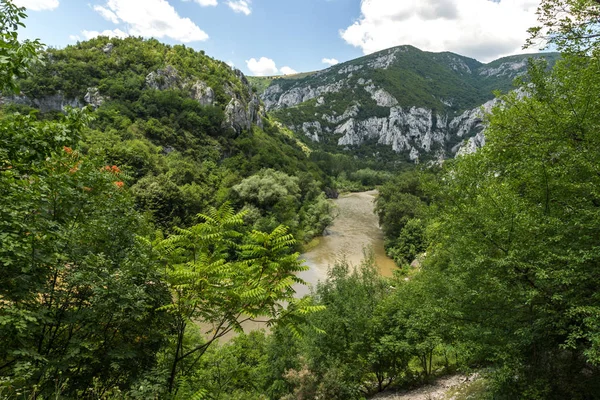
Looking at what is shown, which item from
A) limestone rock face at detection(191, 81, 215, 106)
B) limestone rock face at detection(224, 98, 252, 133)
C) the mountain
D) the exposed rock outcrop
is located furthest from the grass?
the mountain

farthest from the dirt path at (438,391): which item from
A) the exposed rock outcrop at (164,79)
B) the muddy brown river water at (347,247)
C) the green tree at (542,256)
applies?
the exposed rock outcrop at (164,79)

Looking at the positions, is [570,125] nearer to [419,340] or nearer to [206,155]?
[419,340]

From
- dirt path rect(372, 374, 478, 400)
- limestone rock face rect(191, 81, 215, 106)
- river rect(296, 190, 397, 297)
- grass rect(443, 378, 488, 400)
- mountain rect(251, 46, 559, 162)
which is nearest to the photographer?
grass rect(443, 378, 488, 400)

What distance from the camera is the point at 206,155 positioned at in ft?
155

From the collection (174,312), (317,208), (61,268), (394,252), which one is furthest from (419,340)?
(317,208)

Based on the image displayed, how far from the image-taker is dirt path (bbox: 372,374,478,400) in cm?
1025

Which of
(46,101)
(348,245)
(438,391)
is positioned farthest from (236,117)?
(438,391)

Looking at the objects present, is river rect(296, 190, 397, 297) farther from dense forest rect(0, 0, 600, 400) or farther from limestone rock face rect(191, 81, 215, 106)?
limestone rock face rect(191, 81, 215, 106)

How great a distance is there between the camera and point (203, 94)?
58281 millimetres

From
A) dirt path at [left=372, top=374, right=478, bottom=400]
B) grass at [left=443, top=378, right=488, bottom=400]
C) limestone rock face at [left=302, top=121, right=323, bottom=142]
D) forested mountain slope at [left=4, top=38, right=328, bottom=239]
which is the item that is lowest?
dirt path at [left=372, top=374, right=478, bottom=400]

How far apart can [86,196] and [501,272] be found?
8.24 metres

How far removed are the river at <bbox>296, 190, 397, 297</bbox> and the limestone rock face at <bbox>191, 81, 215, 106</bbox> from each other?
34375 mm

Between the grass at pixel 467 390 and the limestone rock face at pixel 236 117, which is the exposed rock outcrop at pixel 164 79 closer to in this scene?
the limestone rock face at pixel 236 117

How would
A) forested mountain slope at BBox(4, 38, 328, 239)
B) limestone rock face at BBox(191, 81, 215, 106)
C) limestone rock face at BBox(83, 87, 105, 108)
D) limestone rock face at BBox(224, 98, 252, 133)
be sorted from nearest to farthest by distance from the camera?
1. forested mountain slope at BBox(4, 38, 328, 239)
2. limestone rock face at BBox(83, 87, 105, 108)
3. limestone rock face at BBox(224, 98, 252, 133)
4. limestone rock face at BBox(191, 81, 215, 106)
